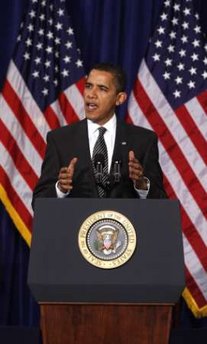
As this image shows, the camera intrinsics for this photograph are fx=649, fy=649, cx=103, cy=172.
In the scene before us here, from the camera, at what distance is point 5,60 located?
14.4 ft

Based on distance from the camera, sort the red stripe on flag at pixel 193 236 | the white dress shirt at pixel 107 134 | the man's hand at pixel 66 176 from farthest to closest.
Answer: the red stripe on flag at pixel 193 236 < the white dress shirt at pixel 107 134 < the man's hand at pixel 66 176

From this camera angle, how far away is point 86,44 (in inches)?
176

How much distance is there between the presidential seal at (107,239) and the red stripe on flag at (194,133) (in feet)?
7.28

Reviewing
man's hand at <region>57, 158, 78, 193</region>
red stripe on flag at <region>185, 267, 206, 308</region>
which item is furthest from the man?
red stripe on flag at <region>185, 267, 206, 308</region>

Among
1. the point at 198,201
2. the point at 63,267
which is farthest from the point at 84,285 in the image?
the point at 198,201

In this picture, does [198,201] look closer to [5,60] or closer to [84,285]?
[5,60]

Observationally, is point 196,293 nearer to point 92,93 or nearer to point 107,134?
point 107,134

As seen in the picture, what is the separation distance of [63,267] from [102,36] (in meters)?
2.60

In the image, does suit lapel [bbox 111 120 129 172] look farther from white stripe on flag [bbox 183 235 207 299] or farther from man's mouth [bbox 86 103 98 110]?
white stripe on flag [bbox 183 235 207 299]

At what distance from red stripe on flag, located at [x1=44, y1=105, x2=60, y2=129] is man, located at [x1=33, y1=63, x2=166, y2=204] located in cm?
133

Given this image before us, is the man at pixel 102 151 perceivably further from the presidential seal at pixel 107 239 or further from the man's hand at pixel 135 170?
the presidential seal at pixel 107 239

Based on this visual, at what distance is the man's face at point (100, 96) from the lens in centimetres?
292

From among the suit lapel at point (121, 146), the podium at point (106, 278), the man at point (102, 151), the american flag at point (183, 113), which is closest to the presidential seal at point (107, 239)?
the podium at point (106, 278)

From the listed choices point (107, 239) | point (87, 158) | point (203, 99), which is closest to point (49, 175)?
point (87, 158)
